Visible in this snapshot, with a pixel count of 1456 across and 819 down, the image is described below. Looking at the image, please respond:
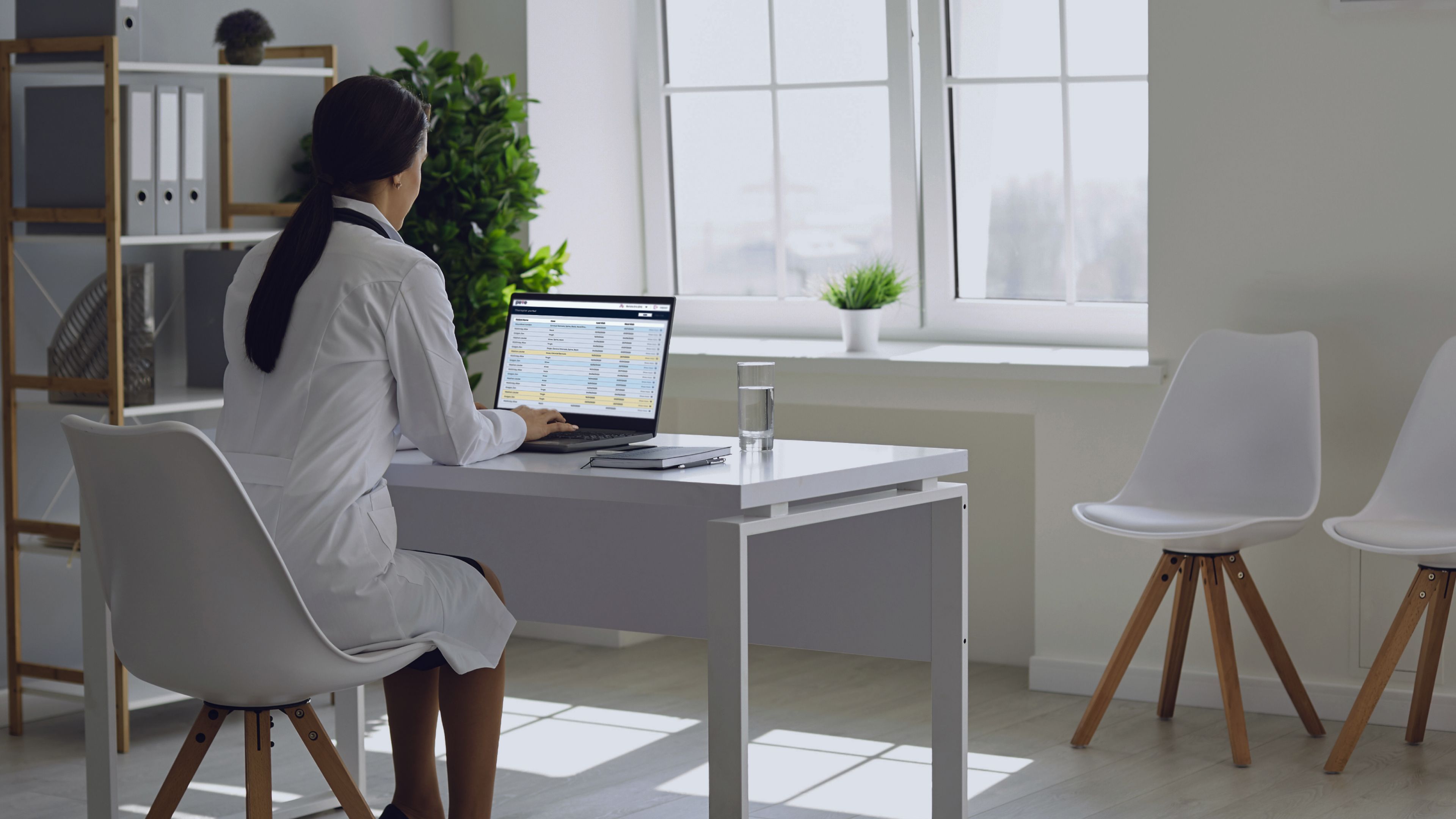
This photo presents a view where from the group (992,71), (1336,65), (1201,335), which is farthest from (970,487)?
(1336,65)

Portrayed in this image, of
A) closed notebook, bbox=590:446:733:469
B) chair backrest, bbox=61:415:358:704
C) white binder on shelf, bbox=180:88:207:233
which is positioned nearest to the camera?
chair backrest, bbox=61:415:358:704

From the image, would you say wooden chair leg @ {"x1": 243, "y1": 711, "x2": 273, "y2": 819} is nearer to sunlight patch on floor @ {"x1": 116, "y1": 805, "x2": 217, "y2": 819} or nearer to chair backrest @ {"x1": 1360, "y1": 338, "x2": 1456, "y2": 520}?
sunlight patch on floor @ {"x1": 116, "y1": 805, "x2": 217, "y2": 819}

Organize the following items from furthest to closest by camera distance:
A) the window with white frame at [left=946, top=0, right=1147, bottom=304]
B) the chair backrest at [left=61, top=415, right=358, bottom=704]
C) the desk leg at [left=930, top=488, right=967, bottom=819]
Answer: the window with white frame at [left=946, top=0, right=1147, bottom=304]
the desk leg at [left=930, top=488, right=967, bottom=819]
the chair backrest at [left=61, top=415, right=358, bottom=704]

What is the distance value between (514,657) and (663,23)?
205 cm

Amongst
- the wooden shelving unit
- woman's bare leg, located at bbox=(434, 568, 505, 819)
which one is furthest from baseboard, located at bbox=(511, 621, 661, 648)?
woman's bare leg, located at bbox=(434, 568, 505, 819)

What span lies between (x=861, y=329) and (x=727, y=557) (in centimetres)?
235

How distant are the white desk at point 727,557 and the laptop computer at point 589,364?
0.08 meters

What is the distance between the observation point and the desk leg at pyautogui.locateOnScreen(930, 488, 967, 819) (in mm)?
2762

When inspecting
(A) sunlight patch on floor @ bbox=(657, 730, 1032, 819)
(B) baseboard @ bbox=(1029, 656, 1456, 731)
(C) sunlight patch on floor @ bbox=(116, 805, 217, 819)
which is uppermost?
(B) baseboard @ bbox=(1029, 656, 1456, 731)

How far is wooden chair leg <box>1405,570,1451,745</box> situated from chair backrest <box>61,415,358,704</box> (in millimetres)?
2405

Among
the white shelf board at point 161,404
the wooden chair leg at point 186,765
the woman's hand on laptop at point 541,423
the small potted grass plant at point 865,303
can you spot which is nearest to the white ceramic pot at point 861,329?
the small potted grass plant at point 865,303

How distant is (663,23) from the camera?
5254 mm

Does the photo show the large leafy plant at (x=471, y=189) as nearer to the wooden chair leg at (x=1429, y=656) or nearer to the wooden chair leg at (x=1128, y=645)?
the wooden chair leg at (x=1128, y=645)

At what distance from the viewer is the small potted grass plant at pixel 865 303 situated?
4.66 m
